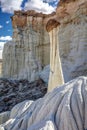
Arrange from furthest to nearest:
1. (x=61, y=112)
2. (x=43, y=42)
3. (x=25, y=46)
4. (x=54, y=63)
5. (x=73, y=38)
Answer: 1. (x=25, y=46)
2. (x=43, y=42)
3. (x=73, y=38)
4. (x=54, y=63)
5. (x=61, y=112)

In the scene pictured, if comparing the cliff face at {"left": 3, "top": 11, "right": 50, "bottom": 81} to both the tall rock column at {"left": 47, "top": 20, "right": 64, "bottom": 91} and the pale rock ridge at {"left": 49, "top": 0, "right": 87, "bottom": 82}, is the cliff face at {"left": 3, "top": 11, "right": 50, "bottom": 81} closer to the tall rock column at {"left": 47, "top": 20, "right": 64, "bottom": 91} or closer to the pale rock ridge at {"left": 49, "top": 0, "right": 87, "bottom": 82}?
the pale rock ridge at {"left": 49, "top": 0, "right": 87, "bottom": 82}

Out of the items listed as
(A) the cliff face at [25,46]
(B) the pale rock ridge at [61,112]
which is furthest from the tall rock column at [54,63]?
(A) the cliff face at [25,46]

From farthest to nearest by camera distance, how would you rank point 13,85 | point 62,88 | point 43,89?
point 13,85 → point 43,89 → point 62,88

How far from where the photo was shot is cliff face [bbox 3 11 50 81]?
23.7 meters

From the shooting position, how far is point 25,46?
24.5m

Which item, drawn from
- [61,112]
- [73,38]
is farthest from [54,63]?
[73,38]

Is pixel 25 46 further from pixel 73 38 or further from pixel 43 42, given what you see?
pixel 73 38

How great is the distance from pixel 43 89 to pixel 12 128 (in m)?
10.2

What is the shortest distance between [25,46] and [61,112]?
20230 mm

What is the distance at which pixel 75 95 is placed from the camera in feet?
15.0

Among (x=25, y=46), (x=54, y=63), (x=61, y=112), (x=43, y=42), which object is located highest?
(x=43, y=42)

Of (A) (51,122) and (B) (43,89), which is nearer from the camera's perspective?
(A) (51,122)

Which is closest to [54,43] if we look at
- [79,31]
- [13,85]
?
[79,31]

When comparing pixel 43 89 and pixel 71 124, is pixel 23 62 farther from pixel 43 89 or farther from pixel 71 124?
pixel 71 124
